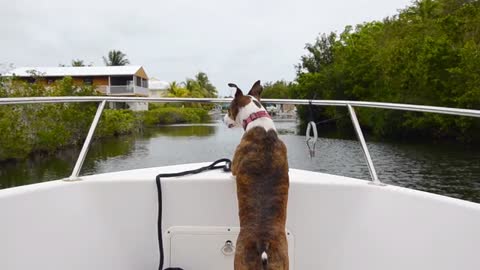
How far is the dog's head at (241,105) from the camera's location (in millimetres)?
2188

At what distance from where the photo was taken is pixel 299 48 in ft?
142

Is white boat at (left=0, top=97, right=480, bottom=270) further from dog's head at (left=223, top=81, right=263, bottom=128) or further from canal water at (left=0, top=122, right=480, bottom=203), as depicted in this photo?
canal water at (left=0, top=122, right=480, bottom=203)

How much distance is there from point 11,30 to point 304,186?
4267 centimetres

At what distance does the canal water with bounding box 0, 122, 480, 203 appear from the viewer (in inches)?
512

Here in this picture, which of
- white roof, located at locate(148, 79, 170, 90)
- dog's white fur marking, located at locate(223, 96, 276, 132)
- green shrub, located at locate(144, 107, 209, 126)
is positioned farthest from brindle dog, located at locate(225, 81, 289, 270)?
white roof, located at locate(148, 79, 170, 90)

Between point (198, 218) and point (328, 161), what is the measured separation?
1349cm

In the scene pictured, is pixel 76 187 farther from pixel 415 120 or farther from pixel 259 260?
pixel 415 120

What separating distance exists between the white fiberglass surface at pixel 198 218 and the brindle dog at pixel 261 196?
0.19 meters

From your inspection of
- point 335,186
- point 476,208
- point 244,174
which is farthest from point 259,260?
point 476,208

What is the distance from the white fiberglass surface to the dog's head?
36 centimetres

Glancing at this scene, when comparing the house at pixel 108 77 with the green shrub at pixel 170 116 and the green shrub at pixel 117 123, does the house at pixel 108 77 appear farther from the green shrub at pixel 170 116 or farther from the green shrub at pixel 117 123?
the green shrub at pixel 117 123

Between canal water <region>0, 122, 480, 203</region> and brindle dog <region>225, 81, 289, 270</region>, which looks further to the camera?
canal water <region>0, 122, 480, 203</region>

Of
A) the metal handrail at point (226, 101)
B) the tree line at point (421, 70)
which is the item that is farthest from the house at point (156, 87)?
the metal handrail at point (226, 101)

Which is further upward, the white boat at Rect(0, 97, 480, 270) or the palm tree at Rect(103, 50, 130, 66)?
the palm tree at Rect(103, 50, 130, 66)
